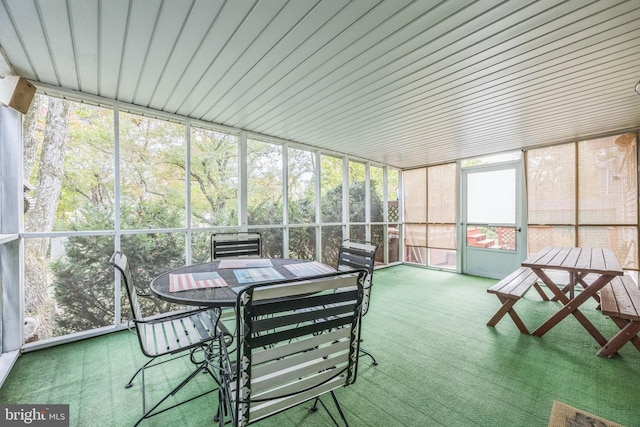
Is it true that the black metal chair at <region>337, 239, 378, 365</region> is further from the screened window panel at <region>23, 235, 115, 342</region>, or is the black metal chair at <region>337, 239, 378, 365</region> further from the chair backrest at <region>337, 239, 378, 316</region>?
the screened window panel at <region>23, 235, 115, 342</region>

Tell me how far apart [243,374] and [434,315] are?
308cm

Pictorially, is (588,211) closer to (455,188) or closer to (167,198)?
(455,188)

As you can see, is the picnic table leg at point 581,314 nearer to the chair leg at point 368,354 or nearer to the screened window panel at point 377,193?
the chair leg at point 368,354

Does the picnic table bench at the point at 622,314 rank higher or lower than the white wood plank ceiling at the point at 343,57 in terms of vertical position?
lower

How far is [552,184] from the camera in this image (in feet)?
15.5

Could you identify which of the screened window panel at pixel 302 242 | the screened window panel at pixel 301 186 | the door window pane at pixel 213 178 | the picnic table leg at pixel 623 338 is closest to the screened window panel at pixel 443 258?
the screened window panel at pixel 302 242

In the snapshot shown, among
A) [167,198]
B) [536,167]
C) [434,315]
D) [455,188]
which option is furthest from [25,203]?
[536,167]

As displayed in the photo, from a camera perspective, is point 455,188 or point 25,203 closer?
point 25,203

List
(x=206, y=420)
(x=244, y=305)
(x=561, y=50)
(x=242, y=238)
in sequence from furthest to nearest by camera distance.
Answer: (x=242, y=238), (x=561, y=50), (x=206, y=420), (x=244, y=305)

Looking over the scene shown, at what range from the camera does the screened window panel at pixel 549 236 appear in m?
4.56

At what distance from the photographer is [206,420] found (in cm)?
167

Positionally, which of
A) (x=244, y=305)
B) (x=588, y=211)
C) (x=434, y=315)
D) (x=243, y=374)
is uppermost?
(x=588, y=211)

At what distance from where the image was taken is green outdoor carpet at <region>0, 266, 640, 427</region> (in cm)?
170

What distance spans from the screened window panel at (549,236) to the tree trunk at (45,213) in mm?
7259
